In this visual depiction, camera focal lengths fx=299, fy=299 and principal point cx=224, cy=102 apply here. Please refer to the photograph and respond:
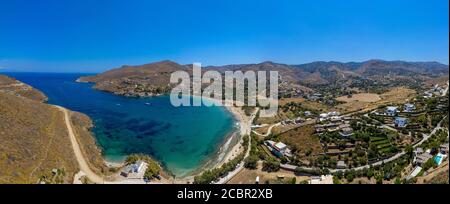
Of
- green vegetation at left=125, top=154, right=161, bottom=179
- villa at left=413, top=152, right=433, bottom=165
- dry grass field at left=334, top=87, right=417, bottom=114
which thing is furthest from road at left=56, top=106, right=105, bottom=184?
dry grass field at left=334, top=87, right=417, bottom=114

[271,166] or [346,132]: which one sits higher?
[346,132]

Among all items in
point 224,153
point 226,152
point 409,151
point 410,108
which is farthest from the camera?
point 410,108

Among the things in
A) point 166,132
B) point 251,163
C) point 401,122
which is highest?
point 401,122

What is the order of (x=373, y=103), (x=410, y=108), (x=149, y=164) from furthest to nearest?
(x=373, y=103), (x=410, y=108), (x=149, y=164)

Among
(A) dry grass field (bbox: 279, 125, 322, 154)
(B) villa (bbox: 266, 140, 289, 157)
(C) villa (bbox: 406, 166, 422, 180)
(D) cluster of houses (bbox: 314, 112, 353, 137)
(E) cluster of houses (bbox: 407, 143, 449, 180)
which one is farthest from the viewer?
(D) cluster of houses (bbox: 314, 112, 353, 137)

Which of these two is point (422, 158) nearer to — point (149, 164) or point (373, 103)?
point (149, 164)

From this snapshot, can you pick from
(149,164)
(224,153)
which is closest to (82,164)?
(149,164)

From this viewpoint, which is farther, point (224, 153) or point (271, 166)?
point (224, 153)

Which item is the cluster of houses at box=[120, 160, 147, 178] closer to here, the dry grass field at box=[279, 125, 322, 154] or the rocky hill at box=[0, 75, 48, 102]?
the dry grass field at box=[279, 125, 322, 154]

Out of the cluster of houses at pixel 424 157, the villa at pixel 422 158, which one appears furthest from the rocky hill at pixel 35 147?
the villa at pixel 422 158

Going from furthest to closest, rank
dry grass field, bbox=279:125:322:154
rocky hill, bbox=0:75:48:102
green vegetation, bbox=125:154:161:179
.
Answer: rocky hill, bbox=0:75:48:102 → dry grass field, bbox=279:125:322:154 → green vegetation, bbox=125:154:161:179
